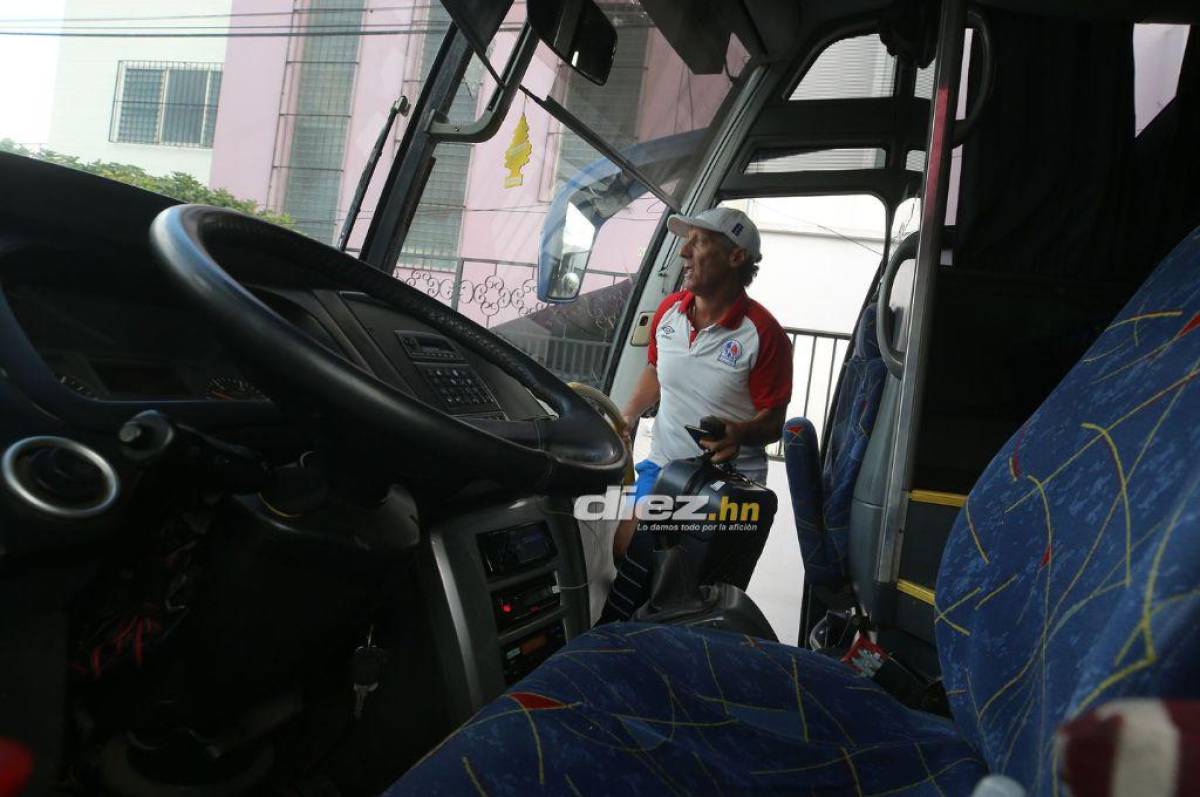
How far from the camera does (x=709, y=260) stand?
264 cm

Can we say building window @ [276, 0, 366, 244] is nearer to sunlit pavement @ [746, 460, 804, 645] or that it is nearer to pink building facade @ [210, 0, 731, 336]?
pink building facade @ [210, 0, 731, 336]

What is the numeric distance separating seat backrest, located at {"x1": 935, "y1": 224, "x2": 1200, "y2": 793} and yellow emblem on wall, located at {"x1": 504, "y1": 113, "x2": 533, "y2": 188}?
5.83 ft

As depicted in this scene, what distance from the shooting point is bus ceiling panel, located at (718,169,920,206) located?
3.21m

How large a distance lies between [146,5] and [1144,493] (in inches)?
66.7

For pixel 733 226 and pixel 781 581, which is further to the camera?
pixel 781 581

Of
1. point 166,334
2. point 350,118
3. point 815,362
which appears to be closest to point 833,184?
point 350,118

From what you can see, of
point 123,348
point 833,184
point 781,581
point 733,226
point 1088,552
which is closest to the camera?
point 1088,552

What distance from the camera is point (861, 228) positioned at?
19.5 feet

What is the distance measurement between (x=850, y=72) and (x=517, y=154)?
1.57 m

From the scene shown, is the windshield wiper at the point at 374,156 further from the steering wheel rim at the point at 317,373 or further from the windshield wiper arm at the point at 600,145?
the steering wheel rim at the point at 317,373

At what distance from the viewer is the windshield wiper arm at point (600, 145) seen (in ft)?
7.53

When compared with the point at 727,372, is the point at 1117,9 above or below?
above

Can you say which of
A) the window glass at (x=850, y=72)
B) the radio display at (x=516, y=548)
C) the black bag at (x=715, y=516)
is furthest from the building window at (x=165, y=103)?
the window glass at (x=850, y=72)

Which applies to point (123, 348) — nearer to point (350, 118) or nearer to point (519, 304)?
point (350, 118)
